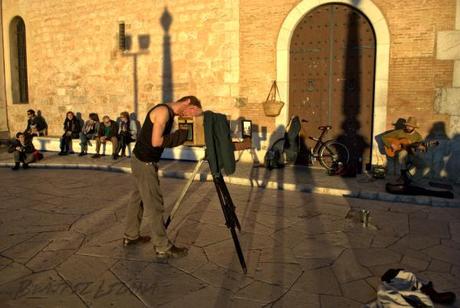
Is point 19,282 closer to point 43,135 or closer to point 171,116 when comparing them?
point 171,116

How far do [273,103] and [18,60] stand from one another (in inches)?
451

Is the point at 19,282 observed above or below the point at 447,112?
below

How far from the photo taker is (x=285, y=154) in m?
9.95

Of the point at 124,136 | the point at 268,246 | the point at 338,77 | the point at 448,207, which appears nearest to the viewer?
the point at 268,246

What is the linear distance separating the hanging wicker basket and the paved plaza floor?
128 inches

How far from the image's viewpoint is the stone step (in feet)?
37.0

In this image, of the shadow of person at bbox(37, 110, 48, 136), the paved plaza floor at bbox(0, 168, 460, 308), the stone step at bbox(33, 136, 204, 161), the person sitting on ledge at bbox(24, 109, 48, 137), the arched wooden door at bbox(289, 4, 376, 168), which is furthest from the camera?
the shadow of person at bbox(37, 110, 48, 136)

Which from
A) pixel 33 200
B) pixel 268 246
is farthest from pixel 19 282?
pixel 33 200

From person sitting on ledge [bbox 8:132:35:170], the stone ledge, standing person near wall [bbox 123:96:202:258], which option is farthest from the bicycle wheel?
person sitting on ledge [bbox 8:132:35:170]

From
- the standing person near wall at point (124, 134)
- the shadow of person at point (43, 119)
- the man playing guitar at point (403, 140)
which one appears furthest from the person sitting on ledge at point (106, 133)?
the man playing guitar at point (403, 140)

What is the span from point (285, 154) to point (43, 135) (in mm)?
9274

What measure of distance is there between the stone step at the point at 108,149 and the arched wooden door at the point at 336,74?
9.38ft

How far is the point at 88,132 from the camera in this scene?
12.5m

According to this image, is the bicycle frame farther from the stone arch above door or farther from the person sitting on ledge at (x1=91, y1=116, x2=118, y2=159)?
the person sitting on ledge at (x1=91, y1=116, x2=118, y2=159)
